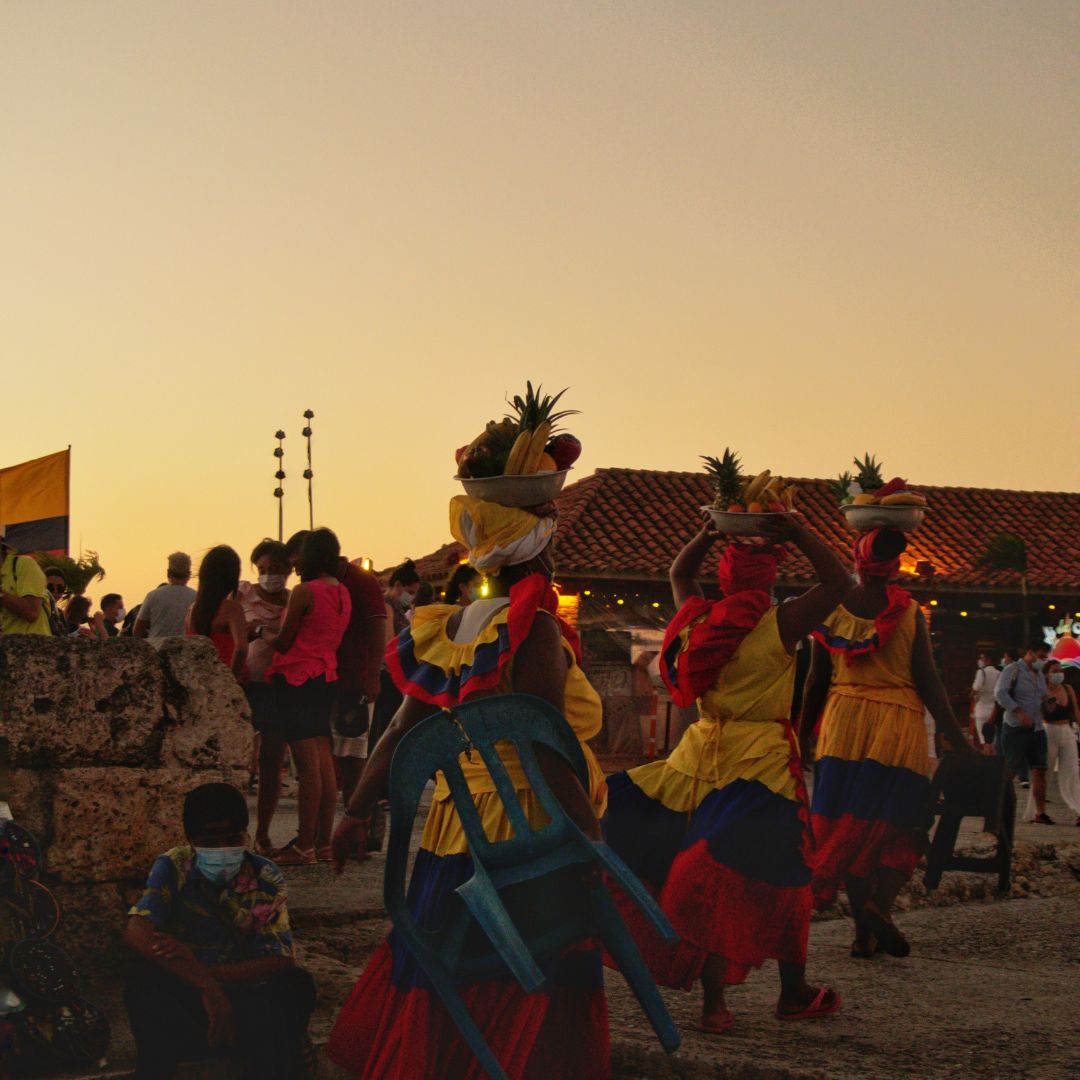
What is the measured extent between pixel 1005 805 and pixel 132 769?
385 centimetres

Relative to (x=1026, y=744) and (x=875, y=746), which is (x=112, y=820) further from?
(x=1026, y=744)

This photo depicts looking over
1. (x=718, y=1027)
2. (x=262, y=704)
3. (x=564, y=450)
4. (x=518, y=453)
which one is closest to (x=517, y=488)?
(x=518, y=453)

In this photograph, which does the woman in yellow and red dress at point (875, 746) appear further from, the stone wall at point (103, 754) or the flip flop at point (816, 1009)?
the stone wall at point (103, 754)

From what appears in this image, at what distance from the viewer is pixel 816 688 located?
7.33m

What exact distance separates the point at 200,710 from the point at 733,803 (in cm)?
197

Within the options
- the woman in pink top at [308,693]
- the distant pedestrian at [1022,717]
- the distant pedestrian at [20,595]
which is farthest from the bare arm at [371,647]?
the distant pedestrian at [1022,717]

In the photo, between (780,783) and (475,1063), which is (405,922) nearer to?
(475,1063)

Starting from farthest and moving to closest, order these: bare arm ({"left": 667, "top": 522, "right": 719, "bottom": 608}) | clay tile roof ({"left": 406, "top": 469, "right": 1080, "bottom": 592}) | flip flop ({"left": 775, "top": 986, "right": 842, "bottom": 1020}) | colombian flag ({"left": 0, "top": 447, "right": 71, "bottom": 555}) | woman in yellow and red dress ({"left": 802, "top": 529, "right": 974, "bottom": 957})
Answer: clay tile roof ({"left": 406, "top": 469, "right": 1080, "bottom": 592})
colombian flag ({"left": 0, "top": 447, "right": 71, "bottom": 555})
woman in yellow and red dress ({"left": 802, "top": 529, "right": 974, "bottom": 957})
bare arm ({"left": 667, "top": 522, "right": 719, "bottom": 608})
flip flop ({"left": 775, "top": 986, "right": 842, "bottom": 1020})

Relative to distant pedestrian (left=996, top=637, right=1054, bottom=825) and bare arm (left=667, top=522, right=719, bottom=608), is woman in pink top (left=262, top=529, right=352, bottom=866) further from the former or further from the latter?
distant pedestrian (left=996, top=637, right=1054, bottom=825)

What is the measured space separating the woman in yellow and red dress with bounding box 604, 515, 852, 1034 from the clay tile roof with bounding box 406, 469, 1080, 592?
74.2 ft

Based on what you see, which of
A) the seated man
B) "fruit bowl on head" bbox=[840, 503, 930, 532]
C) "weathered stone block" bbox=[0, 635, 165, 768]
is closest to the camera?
the seated man

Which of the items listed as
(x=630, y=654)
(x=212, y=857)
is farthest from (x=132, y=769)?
(x=630, y=654)

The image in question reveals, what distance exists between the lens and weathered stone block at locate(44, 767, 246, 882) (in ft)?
18.7

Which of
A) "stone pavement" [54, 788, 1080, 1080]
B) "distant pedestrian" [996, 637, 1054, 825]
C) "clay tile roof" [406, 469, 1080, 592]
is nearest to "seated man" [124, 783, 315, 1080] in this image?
"stone pavement" [54, 788, 1080, 1080]
